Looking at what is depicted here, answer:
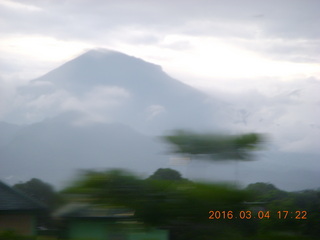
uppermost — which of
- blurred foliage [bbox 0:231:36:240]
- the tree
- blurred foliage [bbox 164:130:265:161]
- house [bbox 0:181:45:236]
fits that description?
blurred foliage [bbox 164:130:265:161]

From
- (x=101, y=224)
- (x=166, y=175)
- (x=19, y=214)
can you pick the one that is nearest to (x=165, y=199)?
(x=166, y=175)

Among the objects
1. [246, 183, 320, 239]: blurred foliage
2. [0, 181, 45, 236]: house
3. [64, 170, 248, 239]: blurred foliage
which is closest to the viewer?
[64, 170, 248, 239]: blurred foliage

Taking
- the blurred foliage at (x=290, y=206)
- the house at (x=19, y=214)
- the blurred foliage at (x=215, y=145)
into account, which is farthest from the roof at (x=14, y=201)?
the blurred foliage at (x=290, y=206)

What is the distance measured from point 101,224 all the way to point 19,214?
1.90 ft

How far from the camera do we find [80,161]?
3.50 metres

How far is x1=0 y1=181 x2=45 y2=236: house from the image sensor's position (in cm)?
303

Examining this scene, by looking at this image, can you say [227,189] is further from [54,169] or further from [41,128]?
[41,128]

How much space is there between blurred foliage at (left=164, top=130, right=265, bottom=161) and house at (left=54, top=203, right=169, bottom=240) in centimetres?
58

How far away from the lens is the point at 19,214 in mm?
3055

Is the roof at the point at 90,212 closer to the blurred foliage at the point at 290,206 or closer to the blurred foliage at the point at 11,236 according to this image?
the blurred foliage at the point at 11,236

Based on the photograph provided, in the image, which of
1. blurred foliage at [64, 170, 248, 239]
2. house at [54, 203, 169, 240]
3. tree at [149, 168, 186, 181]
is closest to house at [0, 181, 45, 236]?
house at [54, 203, 169, 240]

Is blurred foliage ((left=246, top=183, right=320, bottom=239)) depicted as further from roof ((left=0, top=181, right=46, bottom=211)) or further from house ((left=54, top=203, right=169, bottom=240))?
roof ((left=0, top=181, right=46, bottom=211))

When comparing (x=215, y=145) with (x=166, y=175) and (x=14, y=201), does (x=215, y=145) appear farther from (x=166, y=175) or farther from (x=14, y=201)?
(x=14, y=201)

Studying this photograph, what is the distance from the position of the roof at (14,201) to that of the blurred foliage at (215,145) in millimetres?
1058
